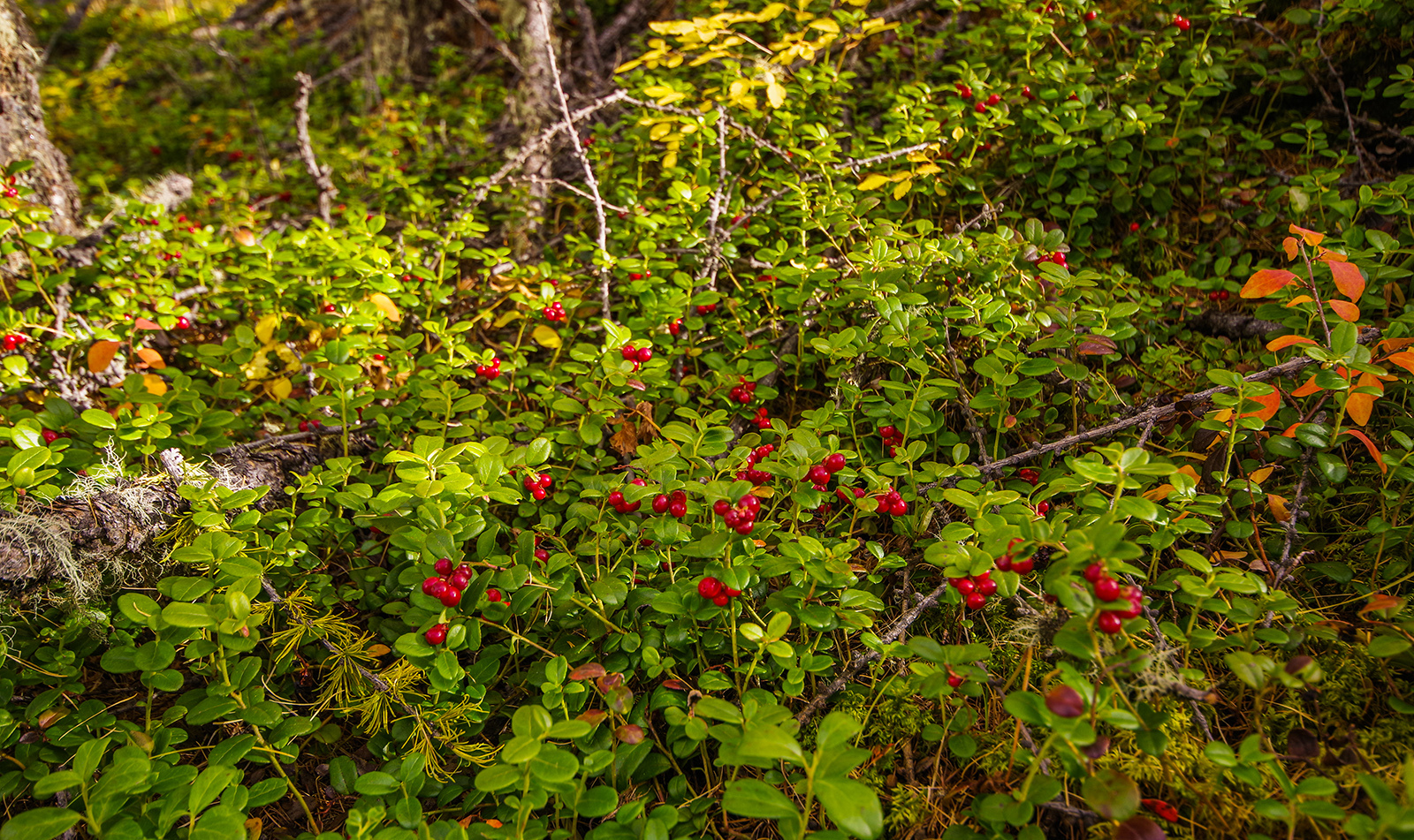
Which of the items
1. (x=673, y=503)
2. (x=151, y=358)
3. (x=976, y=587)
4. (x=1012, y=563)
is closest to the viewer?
Result: (x=1012, y=563)

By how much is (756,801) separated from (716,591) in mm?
494

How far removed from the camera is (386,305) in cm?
284

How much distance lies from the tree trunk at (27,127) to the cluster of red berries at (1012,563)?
433cm

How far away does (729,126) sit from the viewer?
11.1 ft

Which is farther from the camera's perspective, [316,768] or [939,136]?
[939,136]

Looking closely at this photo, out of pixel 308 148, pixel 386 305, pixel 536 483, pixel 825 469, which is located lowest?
pixel 825 469

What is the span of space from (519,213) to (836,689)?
2.84 m

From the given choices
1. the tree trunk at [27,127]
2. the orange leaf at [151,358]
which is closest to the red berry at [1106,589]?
the orange leaf at [151,358]

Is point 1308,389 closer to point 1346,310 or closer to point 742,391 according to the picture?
point 1346,310

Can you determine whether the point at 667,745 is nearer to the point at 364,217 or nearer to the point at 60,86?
the point at 364,217

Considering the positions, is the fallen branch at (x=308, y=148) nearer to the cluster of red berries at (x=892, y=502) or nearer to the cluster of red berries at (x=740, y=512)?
the cluster of red berries at (x=740, y=512)

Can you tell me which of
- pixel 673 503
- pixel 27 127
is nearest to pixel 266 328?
pixel 27 127

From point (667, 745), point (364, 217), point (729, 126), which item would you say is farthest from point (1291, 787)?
point (364, 217)

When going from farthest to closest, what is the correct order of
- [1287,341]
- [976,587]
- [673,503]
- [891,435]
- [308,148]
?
1. [308,148]
2. [891,435]
3. [1287,341]
4. [673,503]
5. [976,587]
